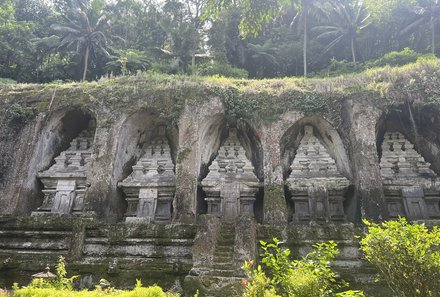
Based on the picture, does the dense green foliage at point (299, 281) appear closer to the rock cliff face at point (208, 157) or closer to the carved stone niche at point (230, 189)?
the rock cliff face at point (208, 157)

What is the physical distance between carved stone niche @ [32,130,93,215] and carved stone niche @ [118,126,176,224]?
1732mm

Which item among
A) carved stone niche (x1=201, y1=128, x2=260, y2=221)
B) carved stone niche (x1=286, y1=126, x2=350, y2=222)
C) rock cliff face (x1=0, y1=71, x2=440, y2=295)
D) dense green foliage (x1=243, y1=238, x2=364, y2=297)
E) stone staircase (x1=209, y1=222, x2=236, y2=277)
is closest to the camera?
dense green foliage (x1=243, y1=238, x2=364, y2=297)

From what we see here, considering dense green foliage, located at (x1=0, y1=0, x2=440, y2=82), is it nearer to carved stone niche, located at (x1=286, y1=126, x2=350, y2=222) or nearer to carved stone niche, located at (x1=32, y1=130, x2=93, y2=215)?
carved stone niche, located at (x1=32, y1=130, x2=93, y2=215)

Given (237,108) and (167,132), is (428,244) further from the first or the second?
(167,132)

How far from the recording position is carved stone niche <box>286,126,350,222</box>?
44.4ft

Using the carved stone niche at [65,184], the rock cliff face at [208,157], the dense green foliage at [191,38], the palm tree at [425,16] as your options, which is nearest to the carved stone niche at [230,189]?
the rock cliff face at [208,157]

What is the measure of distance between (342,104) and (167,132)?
6.72m

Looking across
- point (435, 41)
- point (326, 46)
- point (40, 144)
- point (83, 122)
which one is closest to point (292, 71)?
point (326, 46)

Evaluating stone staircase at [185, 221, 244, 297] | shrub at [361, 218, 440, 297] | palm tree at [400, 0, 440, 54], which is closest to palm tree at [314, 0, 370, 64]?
palm tree at [400, 0, 440, 54]

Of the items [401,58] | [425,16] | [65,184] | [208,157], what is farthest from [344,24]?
[65,184]

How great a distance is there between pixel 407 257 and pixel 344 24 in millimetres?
28363

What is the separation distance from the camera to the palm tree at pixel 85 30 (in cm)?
2841

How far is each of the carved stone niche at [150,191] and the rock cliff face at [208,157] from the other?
4 centimetres

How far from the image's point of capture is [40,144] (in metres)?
14.6
